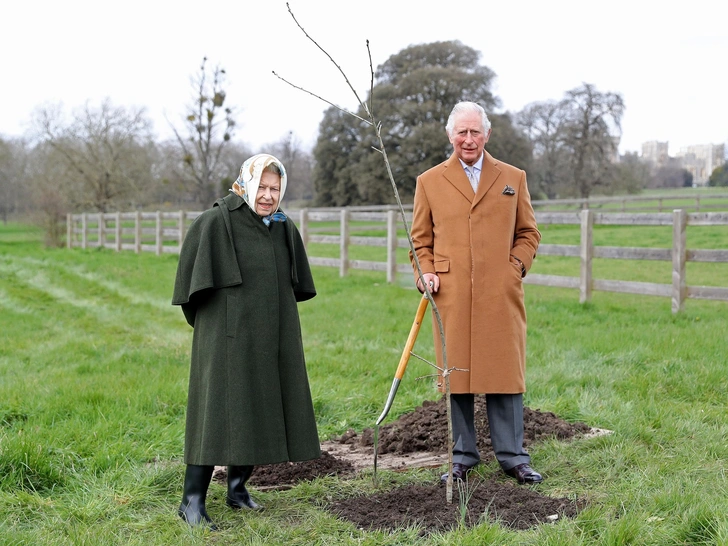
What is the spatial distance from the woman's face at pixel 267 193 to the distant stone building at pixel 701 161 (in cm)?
4117

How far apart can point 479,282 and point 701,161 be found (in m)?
47.2

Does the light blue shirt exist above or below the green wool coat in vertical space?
above

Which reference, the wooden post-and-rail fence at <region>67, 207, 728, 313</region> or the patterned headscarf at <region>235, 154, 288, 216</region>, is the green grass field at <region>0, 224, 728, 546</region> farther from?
the patterned headscarf at <region>235, 154, 288, 216</region>

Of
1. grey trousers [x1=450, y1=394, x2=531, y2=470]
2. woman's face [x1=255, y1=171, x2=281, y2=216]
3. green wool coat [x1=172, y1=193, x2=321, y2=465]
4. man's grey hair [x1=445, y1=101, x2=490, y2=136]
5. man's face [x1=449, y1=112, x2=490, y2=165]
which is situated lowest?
grey trousers [x1=450, y1=394, x2=531, y2=470]

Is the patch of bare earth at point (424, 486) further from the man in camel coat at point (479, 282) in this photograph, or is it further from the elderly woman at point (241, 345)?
the elderly woman at point (241, 345)

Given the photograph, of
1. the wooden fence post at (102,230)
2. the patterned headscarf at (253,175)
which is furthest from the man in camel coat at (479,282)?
the wooden fence post at (102,230)

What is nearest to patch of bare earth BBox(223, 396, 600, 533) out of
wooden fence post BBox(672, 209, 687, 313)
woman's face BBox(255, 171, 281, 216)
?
woman's face BBox(255, 171, 281, 216)

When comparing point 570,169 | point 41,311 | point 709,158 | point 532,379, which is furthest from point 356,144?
point 532,379

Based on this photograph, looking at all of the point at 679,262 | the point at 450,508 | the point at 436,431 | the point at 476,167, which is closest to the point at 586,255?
the point at 679,262

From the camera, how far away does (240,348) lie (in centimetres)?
361

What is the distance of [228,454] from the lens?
353 centimetres

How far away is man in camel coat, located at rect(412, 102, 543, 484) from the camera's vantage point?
4.10 metres

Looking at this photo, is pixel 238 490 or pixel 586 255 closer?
pixel 238 490

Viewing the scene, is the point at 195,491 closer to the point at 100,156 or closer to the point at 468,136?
the point at 468,136
